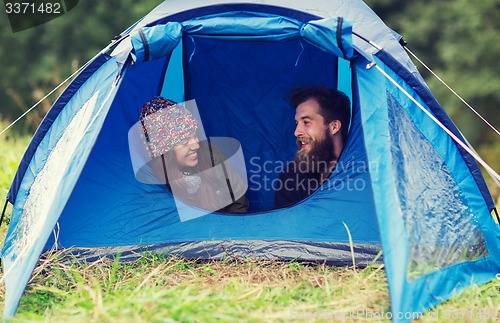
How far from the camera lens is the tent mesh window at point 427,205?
2764mm

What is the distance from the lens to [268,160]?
4.31 metres

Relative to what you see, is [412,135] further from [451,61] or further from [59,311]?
[451,61]

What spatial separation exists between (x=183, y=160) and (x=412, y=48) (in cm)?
864

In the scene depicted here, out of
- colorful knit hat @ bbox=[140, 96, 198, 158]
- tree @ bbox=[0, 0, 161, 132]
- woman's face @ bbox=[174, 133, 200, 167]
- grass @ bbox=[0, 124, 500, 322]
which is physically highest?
tree @ bbox=[0, 0, 161, 132]

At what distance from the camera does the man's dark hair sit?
12.7 feet

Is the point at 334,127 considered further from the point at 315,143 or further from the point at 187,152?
the point at 187,152

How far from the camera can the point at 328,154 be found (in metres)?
3.82

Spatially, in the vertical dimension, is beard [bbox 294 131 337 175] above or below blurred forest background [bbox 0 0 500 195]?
below

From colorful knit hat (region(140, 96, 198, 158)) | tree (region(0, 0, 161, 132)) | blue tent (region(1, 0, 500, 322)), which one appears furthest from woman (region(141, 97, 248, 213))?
tree (region(0, 0, 161, 132))

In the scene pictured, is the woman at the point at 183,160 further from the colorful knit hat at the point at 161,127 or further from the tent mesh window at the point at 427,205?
the tent mesh window at the point at 427,205

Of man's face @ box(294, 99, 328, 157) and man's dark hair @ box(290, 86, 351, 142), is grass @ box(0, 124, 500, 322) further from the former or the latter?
man's dark hair @ box(290, 86, 351, 142)

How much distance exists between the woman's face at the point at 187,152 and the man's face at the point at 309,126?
1.97 feet

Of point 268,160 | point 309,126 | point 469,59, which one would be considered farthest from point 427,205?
point 469,59

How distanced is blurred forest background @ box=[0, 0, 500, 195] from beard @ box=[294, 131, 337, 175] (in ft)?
20.3
